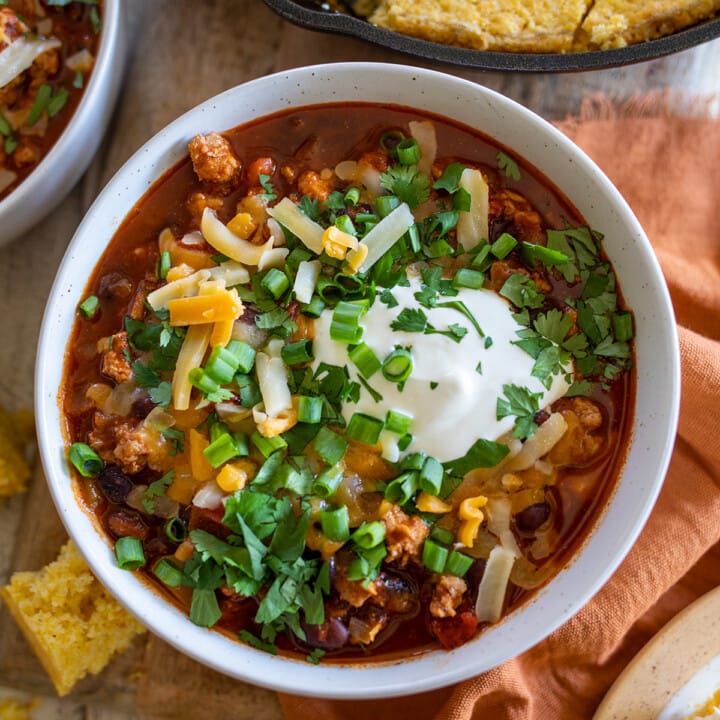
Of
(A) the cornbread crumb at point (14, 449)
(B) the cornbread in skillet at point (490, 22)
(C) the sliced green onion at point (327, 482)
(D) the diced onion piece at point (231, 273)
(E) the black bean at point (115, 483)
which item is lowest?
(A) the cornbread crumb at point (14, 449)

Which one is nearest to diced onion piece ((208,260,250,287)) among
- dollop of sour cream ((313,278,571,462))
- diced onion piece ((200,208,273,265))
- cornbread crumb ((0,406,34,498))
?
diced onion piece ((200,208,273,265))

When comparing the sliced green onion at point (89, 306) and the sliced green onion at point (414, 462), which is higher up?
the sliced green onion at point (89, 306)

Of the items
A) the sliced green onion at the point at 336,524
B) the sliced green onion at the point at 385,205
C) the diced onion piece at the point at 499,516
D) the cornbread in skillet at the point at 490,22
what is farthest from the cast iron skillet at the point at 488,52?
the sliced green onion at the point at 336,524

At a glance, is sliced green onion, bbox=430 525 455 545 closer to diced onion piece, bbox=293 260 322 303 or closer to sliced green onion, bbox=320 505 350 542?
sliced green onion, bbox=320 505 350 542

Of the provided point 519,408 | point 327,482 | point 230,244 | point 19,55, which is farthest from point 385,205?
point 19,55

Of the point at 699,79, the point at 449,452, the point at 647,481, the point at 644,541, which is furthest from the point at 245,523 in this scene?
the point at 699,79

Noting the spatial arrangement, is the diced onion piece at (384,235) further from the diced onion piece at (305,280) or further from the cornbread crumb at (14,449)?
the cornbread crumb at (14,449)
